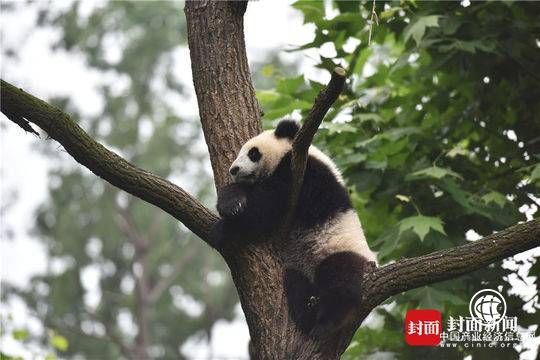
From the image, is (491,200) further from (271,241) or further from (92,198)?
(92,198)

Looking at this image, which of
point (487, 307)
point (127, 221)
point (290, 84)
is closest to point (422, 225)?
point (487, 307)

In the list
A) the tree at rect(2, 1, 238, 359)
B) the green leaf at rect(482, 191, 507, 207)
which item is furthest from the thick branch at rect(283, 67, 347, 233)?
the tree at rect(2, 1, 238, 359)

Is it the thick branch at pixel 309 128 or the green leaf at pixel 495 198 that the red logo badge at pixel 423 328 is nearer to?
the green leaf at pixel 495 198

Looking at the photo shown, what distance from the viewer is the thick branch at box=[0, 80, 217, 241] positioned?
401 cm

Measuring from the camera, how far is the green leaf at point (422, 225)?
4.95 meters

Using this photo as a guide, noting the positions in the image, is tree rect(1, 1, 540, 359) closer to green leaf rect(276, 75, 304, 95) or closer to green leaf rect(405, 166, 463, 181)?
green leaf rect(405, 166, 463, 181)

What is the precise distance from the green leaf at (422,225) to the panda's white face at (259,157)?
100 cm

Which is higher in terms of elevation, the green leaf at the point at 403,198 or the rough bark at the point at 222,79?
the rough bark at the point at 222,79

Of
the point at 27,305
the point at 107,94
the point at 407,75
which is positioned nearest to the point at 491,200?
the point at 407,75

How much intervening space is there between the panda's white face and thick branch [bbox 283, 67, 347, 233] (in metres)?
0.50

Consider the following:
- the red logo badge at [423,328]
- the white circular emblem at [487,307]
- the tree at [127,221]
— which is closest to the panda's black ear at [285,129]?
the red logo badge at [423,328]

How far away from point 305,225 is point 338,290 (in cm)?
66

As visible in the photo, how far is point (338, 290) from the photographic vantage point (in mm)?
4426

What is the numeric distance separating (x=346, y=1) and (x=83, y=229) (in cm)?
1678
